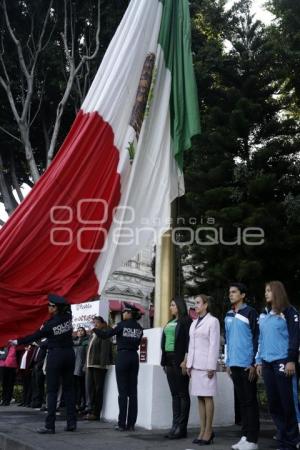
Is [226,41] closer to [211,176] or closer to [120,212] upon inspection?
[211,176]

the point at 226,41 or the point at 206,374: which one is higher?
the point at 226,41

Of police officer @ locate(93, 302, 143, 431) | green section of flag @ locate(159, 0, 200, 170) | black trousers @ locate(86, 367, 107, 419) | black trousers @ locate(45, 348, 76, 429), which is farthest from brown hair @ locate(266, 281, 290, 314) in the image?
black trousers @ locate(86, 367, 107, 419)

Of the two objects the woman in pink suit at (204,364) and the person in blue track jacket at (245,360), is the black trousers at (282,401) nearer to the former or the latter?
the person in blue track jacket at (245,360)

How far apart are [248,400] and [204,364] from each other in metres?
0.62

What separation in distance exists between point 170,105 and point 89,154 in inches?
57.1

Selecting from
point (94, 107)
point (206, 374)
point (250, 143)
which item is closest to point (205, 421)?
point (206, 374)

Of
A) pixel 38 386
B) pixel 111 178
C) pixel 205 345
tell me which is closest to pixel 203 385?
pixel 205 345

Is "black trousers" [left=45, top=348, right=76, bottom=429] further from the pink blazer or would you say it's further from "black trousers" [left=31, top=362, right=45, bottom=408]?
"black trousers" [left=31, top=362, right=45, bottom=408]

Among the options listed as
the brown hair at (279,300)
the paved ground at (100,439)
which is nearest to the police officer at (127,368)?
the paved ground at (100,439)

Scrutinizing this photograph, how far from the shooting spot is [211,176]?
16.7 meters

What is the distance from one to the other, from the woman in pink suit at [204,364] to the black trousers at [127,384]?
1.00 meters

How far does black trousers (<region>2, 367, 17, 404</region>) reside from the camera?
1209cm

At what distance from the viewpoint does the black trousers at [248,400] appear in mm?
5703

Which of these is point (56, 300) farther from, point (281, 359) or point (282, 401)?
point (282, 401)
